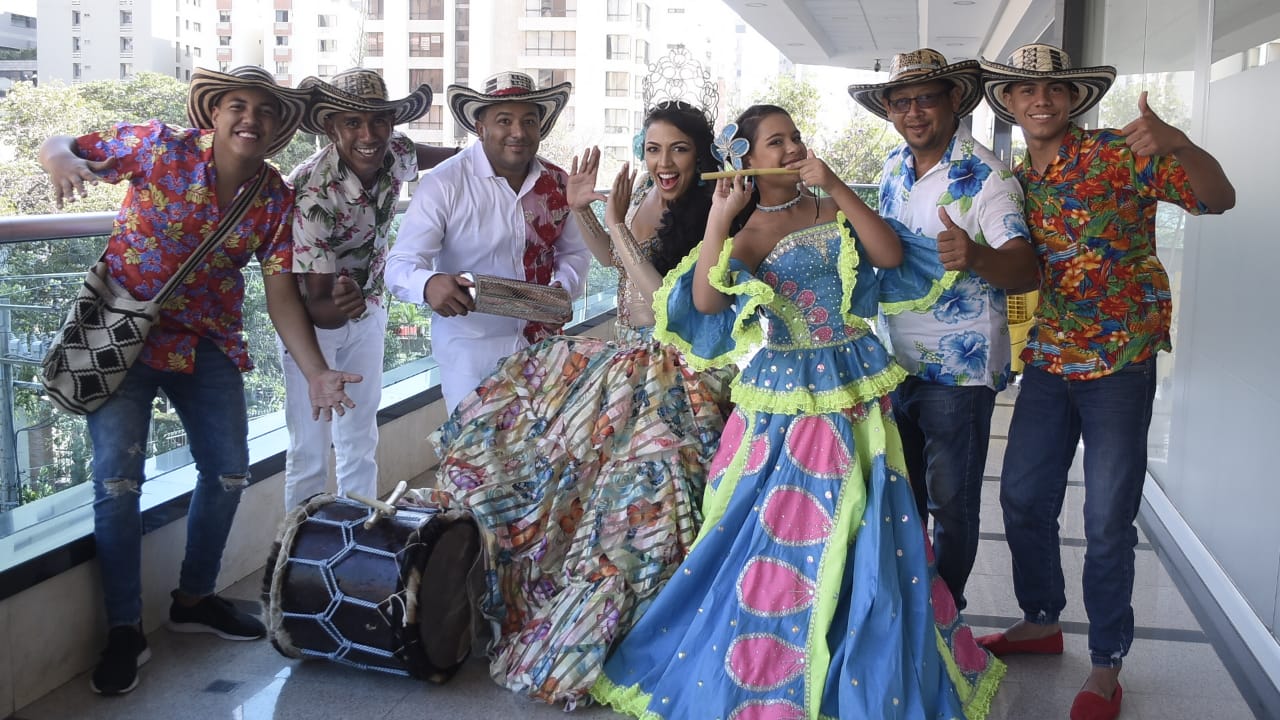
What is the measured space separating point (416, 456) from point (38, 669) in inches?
92.8

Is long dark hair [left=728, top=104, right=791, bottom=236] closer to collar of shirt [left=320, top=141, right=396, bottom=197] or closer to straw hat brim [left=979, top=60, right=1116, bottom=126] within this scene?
straw hat brim [left=979, top=60, right=1116, bottom=126]

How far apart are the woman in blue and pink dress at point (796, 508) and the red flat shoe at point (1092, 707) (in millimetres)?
210

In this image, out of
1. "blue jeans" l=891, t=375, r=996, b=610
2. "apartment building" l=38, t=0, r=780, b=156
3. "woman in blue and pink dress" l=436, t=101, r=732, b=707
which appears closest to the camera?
"blue jeans" l=891, t=375, r=996, b=610

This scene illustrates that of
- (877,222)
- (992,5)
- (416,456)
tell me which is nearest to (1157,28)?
(877,222)

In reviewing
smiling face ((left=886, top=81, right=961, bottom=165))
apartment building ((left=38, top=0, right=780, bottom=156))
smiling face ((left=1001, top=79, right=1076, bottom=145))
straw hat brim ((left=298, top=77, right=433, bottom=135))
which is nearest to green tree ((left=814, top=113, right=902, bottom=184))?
apartment building ((left=38, top=0, right=780, bottom=156))

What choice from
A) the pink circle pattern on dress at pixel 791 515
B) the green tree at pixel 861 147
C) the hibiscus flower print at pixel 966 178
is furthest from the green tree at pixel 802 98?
the pink circle pattern on dress at pixel 791 515

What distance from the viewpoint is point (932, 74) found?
295 centimetres

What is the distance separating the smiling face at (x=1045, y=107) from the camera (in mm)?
2812

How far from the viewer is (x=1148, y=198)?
2721mm

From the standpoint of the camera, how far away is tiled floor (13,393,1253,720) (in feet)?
9.36

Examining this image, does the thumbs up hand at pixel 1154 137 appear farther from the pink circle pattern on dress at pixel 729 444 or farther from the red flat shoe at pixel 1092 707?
the red flat shoe at pixel 1092 707

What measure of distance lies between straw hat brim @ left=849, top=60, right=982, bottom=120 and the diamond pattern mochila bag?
189 centimetres

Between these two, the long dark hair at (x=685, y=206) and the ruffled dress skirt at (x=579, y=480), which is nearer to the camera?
the ruffled dress skirt at (x=579, y=480)

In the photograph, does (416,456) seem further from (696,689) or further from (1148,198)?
(1148,198)
